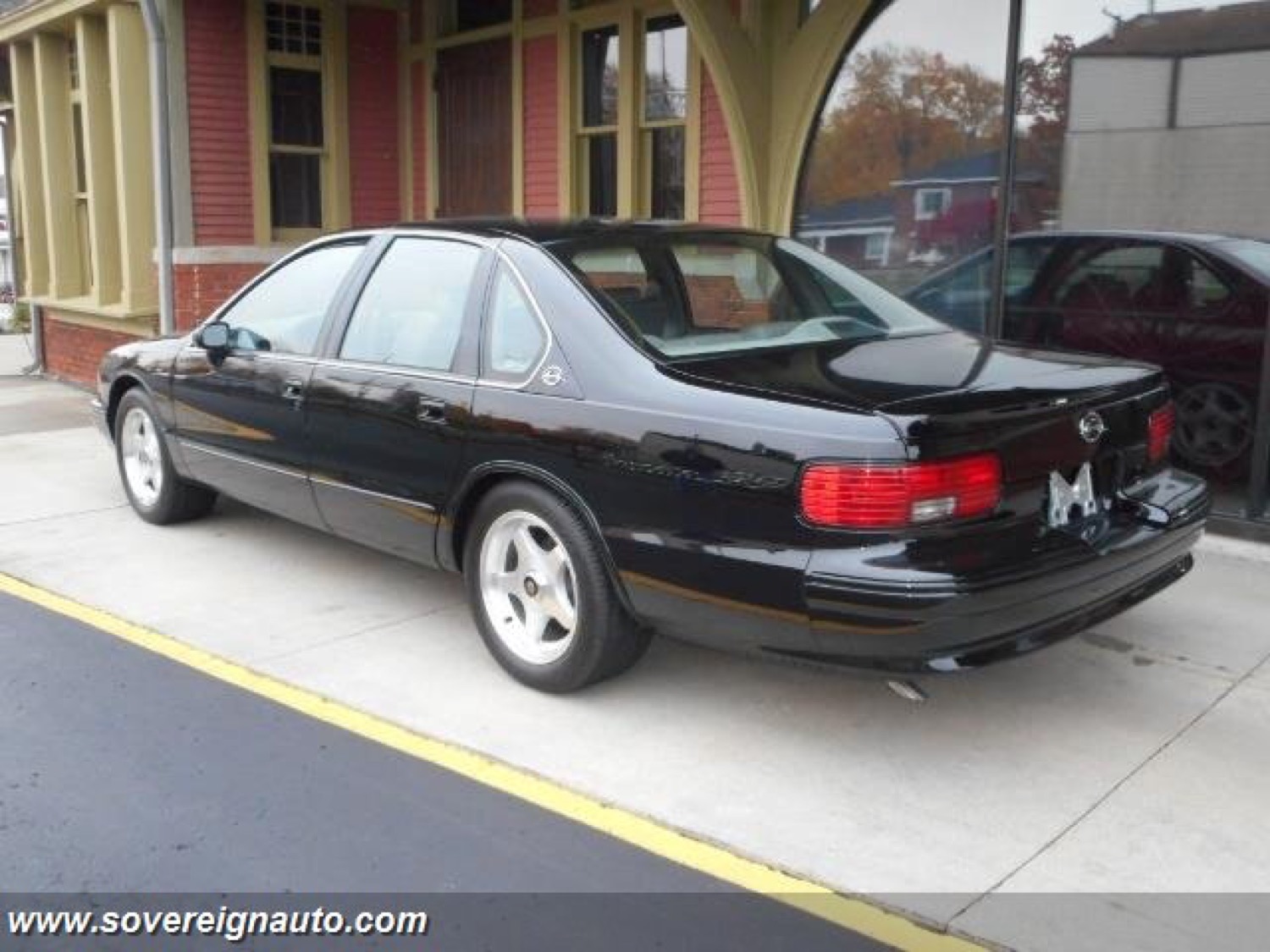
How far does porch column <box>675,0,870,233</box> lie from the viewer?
7.62m

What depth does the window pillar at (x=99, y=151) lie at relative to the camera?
447 inches

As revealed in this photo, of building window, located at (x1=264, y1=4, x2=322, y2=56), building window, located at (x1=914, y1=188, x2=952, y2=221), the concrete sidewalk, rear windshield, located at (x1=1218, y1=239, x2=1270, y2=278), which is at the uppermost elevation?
building window, located at (x1=264, y1=4, x2=322, y2=56)

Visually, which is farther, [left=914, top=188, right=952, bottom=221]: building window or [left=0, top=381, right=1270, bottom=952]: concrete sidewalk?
[left=914, top=188, right=952, bottom=221]: building window

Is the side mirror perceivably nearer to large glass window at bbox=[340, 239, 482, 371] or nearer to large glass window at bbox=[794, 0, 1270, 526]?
large glass window at bbox=[340, 239, 482, 371]

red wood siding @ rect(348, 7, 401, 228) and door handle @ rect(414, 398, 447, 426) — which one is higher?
red wood siding @ rect(348, 7, 401, 228)

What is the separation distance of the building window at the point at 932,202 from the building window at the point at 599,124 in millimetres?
3012

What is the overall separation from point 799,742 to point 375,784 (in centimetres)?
129

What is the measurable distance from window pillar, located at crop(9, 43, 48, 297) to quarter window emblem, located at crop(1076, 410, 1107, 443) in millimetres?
12054

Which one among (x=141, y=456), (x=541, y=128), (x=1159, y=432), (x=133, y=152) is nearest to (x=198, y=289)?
(x=133, y=152)

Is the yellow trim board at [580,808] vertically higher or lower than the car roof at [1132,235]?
lower

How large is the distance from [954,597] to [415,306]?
2.44 meters

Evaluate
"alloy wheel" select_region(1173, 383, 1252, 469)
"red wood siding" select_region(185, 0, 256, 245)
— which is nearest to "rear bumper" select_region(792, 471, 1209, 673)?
"alloy wheel" select_region(1173, 383, 1252, 469)

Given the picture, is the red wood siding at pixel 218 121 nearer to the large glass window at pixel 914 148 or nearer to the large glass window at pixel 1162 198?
the large glass window at pixel 914 148

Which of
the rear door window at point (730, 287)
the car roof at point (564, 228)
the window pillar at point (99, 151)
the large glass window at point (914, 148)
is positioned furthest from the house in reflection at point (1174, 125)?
the window pillar at point (99, 151)
